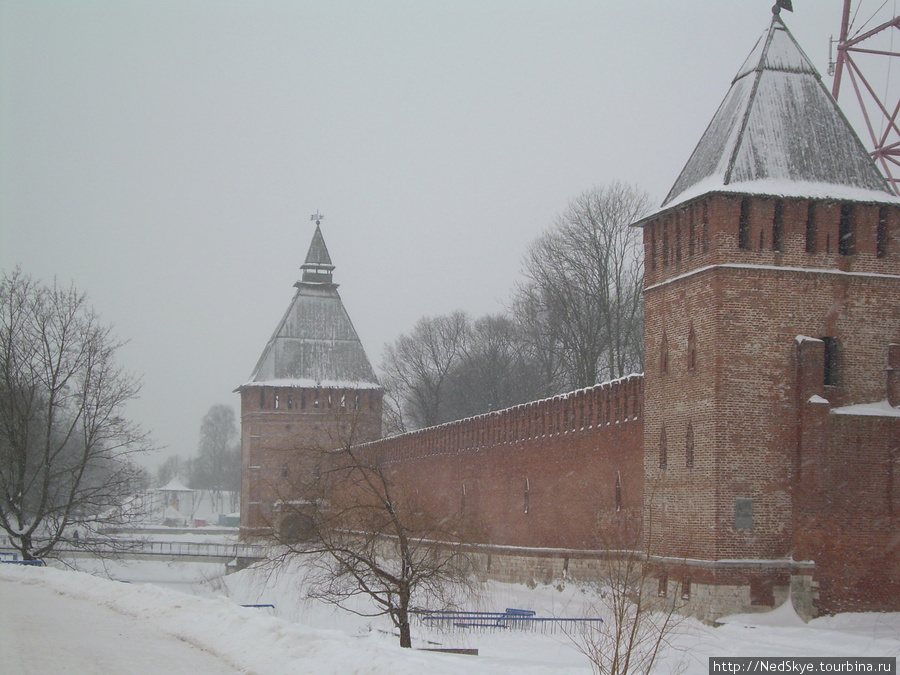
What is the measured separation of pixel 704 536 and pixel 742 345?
3099mm

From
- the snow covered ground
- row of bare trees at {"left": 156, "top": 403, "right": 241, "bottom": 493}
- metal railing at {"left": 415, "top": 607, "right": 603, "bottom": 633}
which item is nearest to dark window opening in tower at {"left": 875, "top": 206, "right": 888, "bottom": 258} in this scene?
the snow covered ground

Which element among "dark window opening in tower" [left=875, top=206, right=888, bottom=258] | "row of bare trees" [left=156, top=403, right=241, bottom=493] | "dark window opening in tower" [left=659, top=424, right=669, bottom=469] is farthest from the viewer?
"row of bare trees" [left=156, top=403, right=241, bottom=493]

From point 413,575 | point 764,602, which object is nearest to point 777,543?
point 764,602

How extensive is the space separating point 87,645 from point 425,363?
43365 millimetres

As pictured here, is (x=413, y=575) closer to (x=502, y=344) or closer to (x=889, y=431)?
(x=889, y=431)

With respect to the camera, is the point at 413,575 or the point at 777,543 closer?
the point at 413,575

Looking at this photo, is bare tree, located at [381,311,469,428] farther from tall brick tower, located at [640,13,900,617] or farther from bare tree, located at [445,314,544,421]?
tall brick tower, located at [640,13,900,617]

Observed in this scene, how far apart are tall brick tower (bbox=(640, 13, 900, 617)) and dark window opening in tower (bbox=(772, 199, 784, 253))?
0.06 ft

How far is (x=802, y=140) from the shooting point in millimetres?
19906

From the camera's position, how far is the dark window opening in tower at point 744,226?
1888cm

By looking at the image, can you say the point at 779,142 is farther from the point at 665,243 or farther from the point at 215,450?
the point at 215,450

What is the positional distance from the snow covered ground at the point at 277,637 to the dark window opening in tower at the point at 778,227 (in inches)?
228

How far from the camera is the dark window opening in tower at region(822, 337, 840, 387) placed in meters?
18.9

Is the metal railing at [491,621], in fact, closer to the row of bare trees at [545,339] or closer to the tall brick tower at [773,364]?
the tall brick tower at [773,364]
